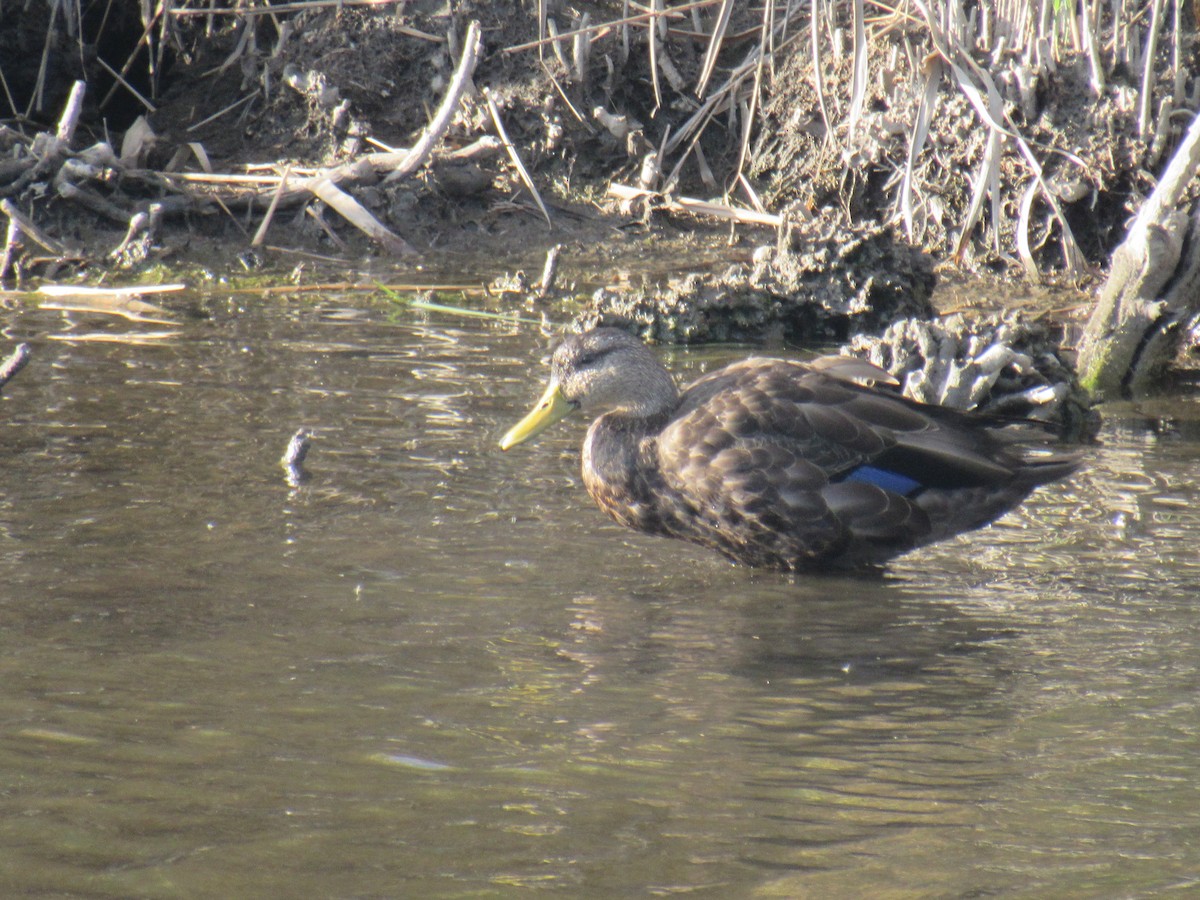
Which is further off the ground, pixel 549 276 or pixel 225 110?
pixel 225 110

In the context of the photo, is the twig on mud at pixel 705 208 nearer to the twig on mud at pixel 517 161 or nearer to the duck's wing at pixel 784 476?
the twig on mud at pixel 517 161

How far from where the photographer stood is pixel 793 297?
7152 millimetres

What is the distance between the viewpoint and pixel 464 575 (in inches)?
158

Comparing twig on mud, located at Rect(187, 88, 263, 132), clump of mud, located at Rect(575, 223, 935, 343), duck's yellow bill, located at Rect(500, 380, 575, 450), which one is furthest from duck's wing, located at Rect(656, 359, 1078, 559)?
twig on mud, located at Rect(187, 88, 263, 132)

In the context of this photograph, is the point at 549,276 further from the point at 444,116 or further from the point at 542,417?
the point at 542,417

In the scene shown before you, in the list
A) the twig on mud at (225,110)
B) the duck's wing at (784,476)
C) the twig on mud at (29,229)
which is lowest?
the duck's wing at (784,476)

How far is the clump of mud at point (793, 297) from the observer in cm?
705

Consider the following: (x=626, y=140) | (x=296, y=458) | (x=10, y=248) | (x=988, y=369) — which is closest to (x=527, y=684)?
(x=296, y=458)

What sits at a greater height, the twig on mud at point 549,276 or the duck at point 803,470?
the twig on mud at point 549,276

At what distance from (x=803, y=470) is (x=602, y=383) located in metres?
0.78

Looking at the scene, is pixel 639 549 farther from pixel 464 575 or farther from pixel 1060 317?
pixel 1060 317

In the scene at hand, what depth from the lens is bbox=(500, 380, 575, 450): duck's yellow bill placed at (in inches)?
192

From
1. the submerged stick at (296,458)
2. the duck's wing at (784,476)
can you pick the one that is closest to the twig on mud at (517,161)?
the submerged stick at (296,458)

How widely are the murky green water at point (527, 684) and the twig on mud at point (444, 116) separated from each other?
319cm
